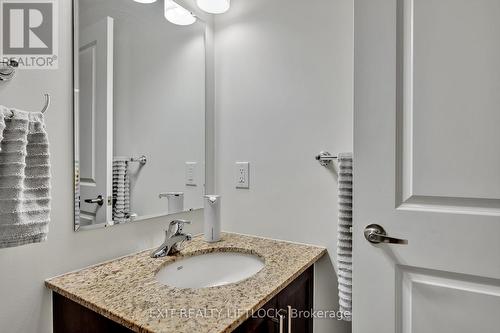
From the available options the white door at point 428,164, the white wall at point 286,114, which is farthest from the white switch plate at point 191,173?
the white door at point 428,164

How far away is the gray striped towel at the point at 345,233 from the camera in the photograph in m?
1.05

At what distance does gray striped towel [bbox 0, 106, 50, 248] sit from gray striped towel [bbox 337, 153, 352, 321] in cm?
93

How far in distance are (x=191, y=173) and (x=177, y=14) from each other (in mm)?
759

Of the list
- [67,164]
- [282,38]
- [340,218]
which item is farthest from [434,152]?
[67,164]

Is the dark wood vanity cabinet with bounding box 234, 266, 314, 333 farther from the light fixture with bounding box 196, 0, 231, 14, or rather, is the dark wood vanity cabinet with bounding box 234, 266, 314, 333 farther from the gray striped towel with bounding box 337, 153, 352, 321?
the light fixture with bounding box 196, 0, 231, 14

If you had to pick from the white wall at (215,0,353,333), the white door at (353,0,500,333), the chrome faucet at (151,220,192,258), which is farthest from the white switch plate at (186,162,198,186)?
the white door at (353,0,500,333)

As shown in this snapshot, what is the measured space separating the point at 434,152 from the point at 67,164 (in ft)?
3.78

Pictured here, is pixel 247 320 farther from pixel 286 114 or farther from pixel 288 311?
pixel 286 114

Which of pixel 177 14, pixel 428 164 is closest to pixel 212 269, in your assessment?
pixel 428 164

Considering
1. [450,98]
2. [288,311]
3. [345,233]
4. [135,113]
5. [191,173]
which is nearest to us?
[450,98]

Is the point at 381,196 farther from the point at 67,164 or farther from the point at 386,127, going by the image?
the point at 67,164

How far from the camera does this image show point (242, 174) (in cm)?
144

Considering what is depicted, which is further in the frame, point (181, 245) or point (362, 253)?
point (181, 245)

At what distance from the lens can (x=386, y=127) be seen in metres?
0.91
